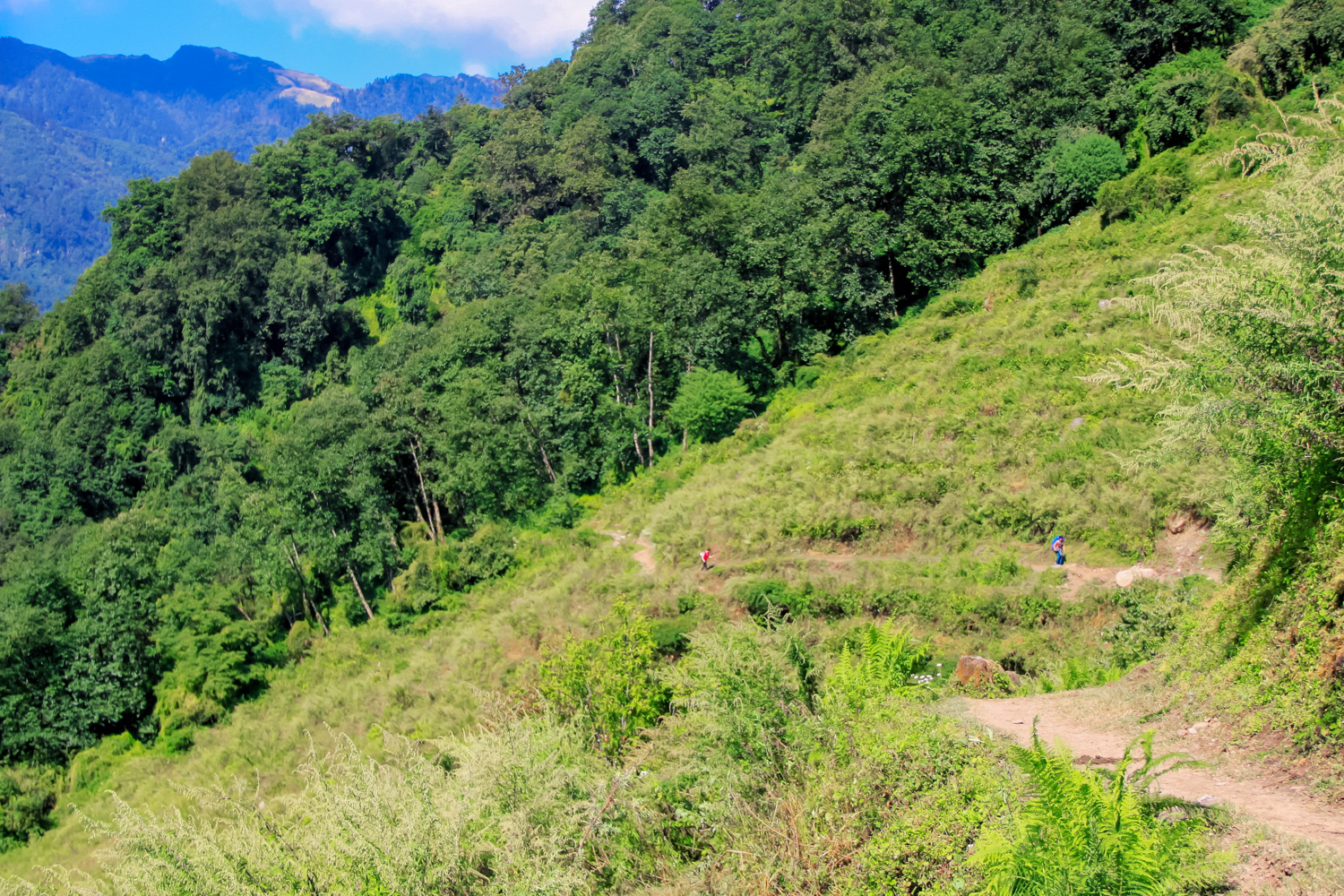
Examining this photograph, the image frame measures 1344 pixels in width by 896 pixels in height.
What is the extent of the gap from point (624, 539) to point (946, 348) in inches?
475

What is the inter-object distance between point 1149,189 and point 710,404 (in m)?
17.1

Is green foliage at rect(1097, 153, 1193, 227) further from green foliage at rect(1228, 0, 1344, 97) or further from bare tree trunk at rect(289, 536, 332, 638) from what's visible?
bare tree trunk at rect(289, 536, 332, 638)

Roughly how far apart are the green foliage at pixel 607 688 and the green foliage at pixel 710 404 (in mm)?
16177

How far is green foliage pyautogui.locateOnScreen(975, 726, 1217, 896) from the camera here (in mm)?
5094

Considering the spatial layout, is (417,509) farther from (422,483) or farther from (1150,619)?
(1150,619)

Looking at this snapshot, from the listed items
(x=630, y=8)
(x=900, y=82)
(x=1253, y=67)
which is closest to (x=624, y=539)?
(x=900, y=82)

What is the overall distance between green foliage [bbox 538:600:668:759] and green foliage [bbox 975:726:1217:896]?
24.8 feet

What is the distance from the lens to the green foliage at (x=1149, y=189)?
28297 mm

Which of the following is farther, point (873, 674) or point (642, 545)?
point (642, 545)

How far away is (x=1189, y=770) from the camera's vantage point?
750cm

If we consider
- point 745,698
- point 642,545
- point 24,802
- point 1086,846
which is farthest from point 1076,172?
point 24,802

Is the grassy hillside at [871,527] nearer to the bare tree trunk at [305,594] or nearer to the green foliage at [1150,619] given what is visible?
the green foliage at [1150,619]

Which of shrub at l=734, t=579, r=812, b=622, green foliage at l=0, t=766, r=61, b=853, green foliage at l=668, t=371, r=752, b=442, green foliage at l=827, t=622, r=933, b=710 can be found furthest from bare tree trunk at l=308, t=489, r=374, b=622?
green foliage at l=827, t=622, r=933, b=710

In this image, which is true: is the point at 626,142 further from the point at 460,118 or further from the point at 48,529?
the point at 48,529
